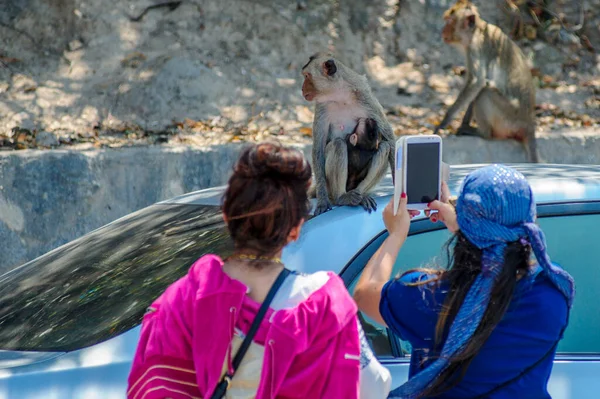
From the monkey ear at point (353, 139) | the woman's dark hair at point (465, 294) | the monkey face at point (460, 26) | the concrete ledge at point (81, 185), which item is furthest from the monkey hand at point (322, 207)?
the monkey face at point (460, 26)

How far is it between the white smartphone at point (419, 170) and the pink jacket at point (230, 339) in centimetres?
54

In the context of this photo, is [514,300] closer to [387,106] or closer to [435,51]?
[387,106]

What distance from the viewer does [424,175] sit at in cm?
227

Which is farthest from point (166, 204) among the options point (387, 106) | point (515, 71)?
point (515, 71)

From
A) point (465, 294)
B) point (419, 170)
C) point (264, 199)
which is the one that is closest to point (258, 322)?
point (264, 199)

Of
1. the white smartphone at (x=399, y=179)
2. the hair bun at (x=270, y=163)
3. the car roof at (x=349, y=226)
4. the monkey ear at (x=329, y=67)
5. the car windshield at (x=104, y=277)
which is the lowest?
the car windshield at (x=104, y=277)

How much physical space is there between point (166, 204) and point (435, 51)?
6.84m

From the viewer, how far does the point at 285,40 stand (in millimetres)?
9078

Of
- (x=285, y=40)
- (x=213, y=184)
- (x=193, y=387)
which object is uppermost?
(x=285, y=40)

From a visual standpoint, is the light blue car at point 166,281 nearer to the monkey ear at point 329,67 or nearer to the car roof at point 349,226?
the car roof at point 349,226

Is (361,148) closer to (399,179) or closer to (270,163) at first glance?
(399,179)

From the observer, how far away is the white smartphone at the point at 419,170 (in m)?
2.25

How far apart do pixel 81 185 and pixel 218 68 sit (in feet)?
9.10

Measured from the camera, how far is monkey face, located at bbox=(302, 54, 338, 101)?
15.0ft
